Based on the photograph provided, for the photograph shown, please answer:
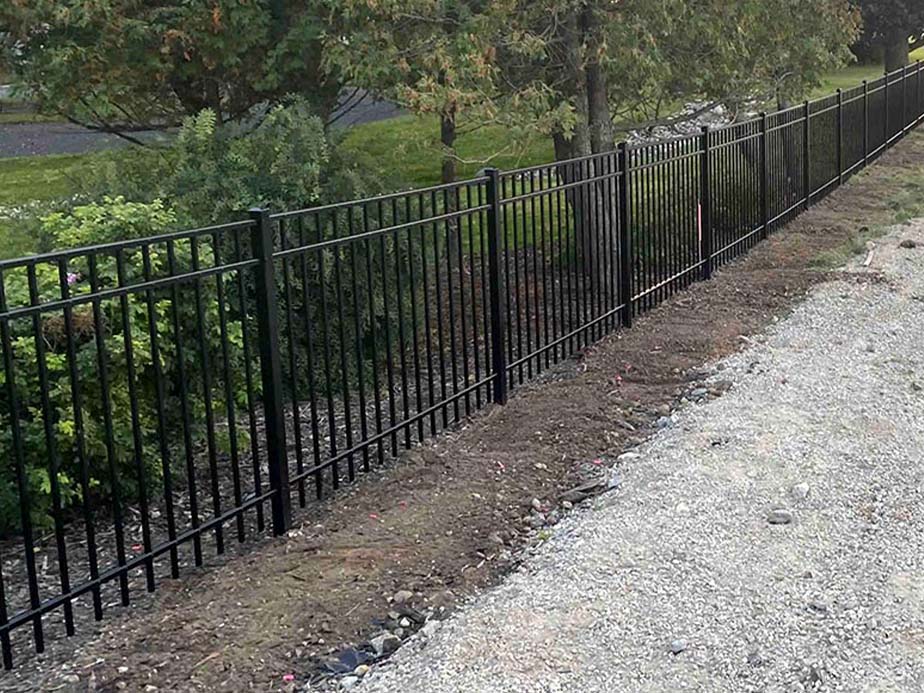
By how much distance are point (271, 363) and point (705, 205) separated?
6419 mm

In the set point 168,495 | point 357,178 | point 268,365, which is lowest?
point 168,495

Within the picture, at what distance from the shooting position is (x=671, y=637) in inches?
161

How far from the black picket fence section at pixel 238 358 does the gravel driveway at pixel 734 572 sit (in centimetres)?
126

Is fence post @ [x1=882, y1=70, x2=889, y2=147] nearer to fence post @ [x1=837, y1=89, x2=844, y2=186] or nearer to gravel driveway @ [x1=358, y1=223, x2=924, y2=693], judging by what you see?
fence post @ [x1=837, y1=89, x2=844, y2=186]

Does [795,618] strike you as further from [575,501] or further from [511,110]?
[511,110]

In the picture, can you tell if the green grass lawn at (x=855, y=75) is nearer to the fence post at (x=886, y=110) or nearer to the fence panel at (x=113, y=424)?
the fence post at (x=886, y=110)

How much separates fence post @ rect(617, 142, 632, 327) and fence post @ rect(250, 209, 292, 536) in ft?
14.0

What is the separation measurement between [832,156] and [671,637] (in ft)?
42.6

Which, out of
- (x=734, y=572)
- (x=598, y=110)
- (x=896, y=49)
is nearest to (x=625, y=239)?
(x=598, y=110)

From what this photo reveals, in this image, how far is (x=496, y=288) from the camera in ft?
23.8

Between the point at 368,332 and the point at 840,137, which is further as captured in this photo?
the point at 840,137

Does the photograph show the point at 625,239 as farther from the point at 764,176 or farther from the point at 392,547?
the point at 392,547

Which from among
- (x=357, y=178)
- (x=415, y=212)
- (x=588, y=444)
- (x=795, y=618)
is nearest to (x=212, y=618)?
(x=795, y=618)

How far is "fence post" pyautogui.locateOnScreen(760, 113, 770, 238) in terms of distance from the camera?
12.4 meters
